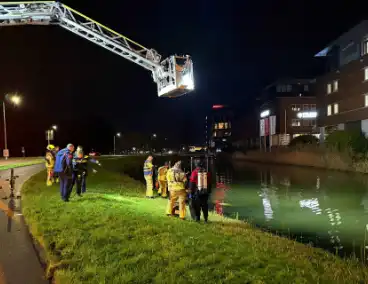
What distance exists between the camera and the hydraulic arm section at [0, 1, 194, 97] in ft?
46.1

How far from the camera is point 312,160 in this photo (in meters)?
51.9

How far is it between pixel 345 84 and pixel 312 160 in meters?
11.0

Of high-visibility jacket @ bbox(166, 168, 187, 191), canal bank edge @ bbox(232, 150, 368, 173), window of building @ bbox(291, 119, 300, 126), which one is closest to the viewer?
high-visibility jacket @ bbox(166, 168, 187, 191)

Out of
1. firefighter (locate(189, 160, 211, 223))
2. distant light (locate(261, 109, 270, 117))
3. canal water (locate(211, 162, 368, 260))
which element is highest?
distant light (locate(261, 109, 270, 117))

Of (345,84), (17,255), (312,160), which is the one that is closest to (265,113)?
(345,84)

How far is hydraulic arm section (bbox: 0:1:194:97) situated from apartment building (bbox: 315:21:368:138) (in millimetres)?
38298

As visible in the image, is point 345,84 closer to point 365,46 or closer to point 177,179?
point 365,46

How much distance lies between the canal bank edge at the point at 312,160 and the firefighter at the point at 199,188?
32601 millimetres

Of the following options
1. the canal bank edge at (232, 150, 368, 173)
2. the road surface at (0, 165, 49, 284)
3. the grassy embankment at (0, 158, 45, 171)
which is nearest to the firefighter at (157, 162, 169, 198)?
the road surface at (0, 165, 49, 284)

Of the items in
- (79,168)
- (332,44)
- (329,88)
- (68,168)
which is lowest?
(79,168)

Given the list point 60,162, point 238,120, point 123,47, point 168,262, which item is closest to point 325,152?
point 123,47

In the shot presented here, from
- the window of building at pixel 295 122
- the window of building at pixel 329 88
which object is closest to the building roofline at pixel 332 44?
the window of building at pixel 329 88

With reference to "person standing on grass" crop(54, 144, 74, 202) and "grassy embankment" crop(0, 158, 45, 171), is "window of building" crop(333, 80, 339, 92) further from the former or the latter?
"person standing on grass" crop(54, 144, 74, 202)

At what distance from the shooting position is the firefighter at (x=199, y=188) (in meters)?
11.1
